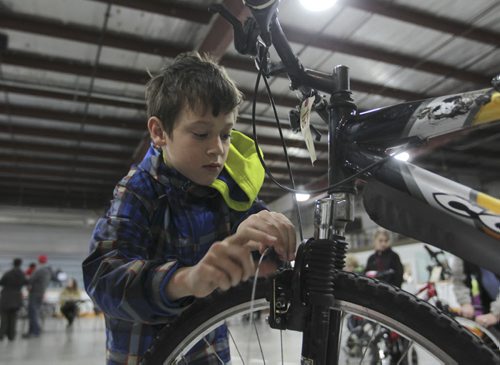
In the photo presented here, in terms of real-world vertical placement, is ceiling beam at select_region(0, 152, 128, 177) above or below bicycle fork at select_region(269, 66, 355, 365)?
above

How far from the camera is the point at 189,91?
2.37 ft

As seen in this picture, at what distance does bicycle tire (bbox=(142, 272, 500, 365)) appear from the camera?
0.50 meters

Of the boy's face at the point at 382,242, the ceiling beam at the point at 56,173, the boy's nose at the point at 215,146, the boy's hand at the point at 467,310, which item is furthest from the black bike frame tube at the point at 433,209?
the ceiling beam at the point at 56,173

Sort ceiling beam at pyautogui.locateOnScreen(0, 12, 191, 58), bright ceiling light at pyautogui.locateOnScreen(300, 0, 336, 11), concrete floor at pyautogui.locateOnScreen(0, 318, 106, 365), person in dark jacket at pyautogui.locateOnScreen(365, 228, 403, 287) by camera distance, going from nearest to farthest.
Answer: bright ceiling light at pyautogui.locateOnScreen(300, 0, 336, 11), person in dark jacket at pyautogui.locateOnScreen(365, 228, 403, 287), ceiling beam at pyautogui.locateOnScreen(0, 12, 191, 58), concrete floor at pyautogui.locateOnScreen(0, 318, 106, 365)

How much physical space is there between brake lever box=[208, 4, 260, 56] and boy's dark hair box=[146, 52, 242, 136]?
3.6 inches

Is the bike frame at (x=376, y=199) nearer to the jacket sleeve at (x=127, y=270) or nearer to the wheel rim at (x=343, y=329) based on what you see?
the wheel rim at (x=343, y=329)

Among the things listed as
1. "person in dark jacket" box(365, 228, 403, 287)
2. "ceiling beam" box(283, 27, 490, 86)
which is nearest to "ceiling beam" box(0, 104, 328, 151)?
"ceiling beam" box(283, 27, 490, 86)

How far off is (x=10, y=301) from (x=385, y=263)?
16.1ft

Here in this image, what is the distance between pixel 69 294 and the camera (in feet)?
25.6

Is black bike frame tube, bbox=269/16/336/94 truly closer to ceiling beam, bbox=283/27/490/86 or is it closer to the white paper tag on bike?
the white paper tag on bike

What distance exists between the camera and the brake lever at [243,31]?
642 mm

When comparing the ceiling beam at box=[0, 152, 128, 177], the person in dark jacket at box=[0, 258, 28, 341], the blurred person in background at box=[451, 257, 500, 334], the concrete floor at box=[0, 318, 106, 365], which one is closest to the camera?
the blurred person in background at box=[451, 257, 500, 334]

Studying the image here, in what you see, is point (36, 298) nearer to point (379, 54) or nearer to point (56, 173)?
point (56, 173)

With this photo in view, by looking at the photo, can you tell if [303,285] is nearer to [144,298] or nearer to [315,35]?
[144,298]
